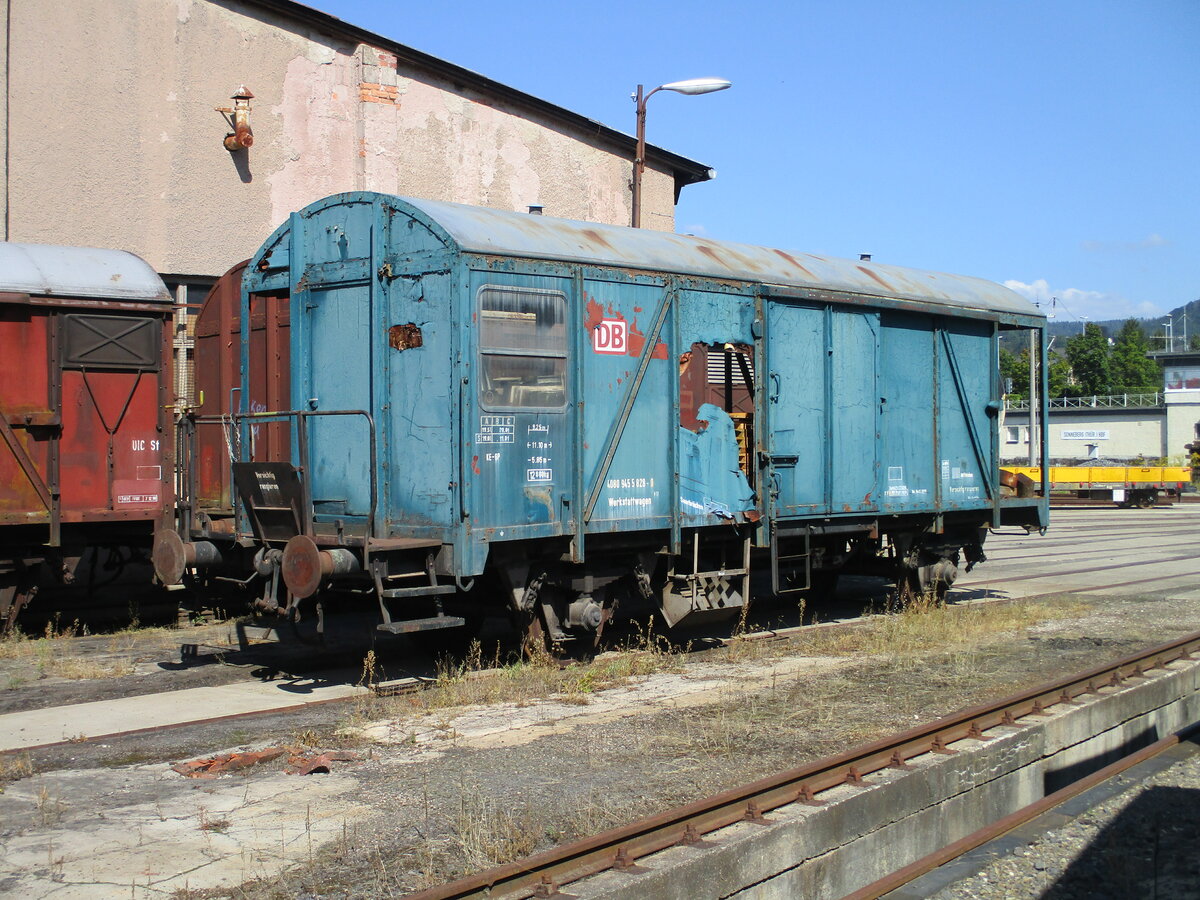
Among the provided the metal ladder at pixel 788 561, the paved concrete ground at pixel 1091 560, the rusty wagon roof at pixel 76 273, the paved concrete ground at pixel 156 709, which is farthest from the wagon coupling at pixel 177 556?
the paved concrete ground at pixel 1091 560

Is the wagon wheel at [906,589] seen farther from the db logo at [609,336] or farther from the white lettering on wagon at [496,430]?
the white lettering on wagon at [496,430]

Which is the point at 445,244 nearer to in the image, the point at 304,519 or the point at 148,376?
the point at 304,519

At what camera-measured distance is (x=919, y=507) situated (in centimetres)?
1333

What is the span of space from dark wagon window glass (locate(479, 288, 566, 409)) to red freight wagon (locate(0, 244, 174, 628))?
5.01 meters

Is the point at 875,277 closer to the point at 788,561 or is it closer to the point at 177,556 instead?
the point at 788,561

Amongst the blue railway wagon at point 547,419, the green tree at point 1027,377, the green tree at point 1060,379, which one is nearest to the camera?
the blue railway wagon at point 547,419

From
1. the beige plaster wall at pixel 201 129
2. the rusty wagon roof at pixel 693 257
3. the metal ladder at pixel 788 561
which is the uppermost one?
the beige plaster wall at pixel 201 129

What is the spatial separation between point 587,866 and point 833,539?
332 inches

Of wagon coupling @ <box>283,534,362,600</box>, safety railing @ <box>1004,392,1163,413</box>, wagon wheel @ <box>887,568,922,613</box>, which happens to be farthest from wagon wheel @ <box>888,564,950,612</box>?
safety railing @ <box>1004,392,1163,413</box>

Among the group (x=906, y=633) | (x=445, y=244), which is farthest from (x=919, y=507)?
(x=445, y=244)

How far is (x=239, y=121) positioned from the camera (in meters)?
17.0

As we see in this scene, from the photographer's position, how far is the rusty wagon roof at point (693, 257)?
9.25 m

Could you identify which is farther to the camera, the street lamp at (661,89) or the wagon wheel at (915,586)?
the street lamp at (661,89)

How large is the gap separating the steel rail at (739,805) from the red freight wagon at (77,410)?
8.38 m
